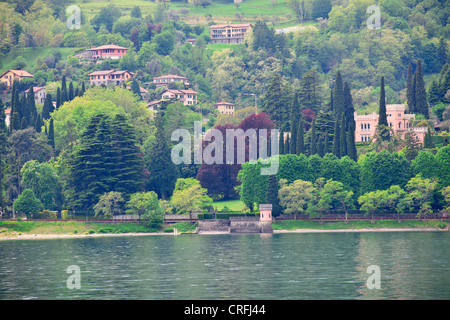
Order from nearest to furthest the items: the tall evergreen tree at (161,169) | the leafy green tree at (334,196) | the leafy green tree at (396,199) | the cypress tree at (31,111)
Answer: the leafy green tree at (396,199)
the leafy green tree at (334,196)
the tall evergreen tree at (161,169)
the cypress tree at (31,111)

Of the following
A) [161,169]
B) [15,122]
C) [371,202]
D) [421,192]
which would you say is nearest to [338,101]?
[371,202]

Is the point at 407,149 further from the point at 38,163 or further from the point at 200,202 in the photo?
the point at 38,163

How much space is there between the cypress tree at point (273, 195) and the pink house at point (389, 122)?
3395 centimetres

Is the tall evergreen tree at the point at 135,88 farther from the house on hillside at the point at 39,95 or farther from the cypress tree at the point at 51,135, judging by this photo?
the cypress tree at the point at 51,135

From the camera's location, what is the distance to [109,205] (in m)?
114

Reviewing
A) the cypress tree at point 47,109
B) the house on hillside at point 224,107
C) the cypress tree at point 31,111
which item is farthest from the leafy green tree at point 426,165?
the house on hillside at point 224,107

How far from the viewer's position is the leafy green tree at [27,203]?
372 ft

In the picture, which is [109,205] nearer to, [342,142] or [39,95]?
[342,142]

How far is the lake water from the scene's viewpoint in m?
61.3

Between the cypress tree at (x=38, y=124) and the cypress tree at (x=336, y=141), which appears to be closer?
the cypress tree at (x=336, y=141)

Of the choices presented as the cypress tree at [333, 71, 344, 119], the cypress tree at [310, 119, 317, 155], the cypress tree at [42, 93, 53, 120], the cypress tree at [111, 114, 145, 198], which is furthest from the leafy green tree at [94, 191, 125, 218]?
the cypress tree at [333, 71, 344, 119]

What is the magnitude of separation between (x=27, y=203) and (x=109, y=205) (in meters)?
11.1
